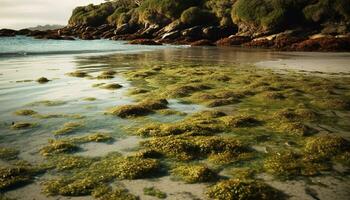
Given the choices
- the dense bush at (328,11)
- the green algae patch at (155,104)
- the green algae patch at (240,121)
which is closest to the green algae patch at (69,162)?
the green algae patch at (240,121)

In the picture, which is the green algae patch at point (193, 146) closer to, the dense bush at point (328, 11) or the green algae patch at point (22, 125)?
the green algae patch at point (22, 125)

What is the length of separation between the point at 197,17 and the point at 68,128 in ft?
219

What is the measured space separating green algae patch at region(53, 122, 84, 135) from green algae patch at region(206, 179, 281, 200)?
6005 mm

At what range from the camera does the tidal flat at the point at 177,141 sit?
805 cm

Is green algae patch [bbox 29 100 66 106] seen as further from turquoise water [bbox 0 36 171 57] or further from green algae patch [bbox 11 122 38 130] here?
turquoise water [bbox 0 36 171 57]

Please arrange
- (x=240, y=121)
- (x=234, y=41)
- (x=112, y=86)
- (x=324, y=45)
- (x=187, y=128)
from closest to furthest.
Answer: (x=187, y=128), (x=240, y=121), (x=112, y=86), (x=324, y=45), (x=234, y=41)

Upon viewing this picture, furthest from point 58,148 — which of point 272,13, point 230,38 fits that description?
point 272,13

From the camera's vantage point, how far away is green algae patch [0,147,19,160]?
9.76m

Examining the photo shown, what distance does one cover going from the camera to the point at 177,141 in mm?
10703

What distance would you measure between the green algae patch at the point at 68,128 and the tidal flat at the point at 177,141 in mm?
32

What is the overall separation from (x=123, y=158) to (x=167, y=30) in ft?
228

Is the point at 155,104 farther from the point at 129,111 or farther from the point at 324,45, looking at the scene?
the point at 324,45

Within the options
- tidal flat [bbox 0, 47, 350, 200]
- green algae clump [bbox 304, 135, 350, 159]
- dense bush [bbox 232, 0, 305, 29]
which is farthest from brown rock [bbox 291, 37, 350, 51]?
green algae clump [bbox 304, 135, 350, 159]

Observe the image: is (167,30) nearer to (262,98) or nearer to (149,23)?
(149,23)
